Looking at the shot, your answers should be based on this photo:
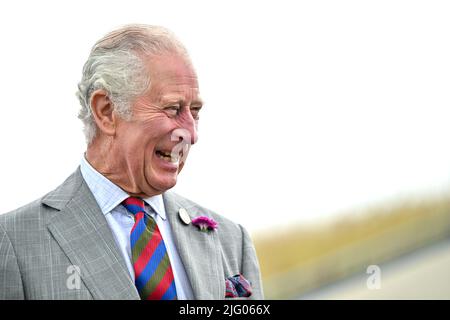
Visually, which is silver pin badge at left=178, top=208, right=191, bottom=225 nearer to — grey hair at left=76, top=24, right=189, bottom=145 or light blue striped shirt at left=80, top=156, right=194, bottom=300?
light blue striped shirt at left=80, top=156, right=194, bottom=300

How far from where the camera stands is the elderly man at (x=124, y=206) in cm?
296

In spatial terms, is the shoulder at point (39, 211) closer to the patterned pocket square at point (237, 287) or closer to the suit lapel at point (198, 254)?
the suit lapel at point (198, 254)

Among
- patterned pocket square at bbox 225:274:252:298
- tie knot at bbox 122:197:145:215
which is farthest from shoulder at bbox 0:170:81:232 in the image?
patterned pocket square at bbox 225:274:252:298

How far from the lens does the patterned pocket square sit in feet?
10.6

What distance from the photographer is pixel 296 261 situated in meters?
9.39

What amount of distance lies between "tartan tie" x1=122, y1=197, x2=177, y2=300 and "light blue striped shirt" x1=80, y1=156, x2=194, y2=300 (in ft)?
0.10

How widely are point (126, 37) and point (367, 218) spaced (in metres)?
7.32

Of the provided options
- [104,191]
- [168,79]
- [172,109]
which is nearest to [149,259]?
[104,191]

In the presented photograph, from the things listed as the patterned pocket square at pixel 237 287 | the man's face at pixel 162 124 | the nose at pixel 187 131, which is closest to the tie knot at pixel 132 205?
the man's face at pixel 162 124

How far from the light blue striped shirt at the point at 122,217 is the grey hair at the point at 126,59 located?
0.27 meters

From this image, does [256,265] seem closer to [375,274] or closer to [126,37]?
[375,274]

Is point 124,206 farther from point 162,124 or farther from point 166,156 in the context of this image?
point 162,124

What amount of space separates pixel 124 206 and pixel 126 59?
547 millimetres
